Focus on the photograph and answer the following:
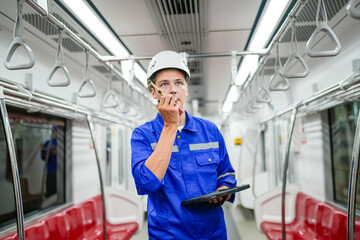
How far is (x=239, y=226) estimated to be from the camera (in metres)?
6.07

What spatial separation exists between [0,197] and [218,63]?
3.91 m

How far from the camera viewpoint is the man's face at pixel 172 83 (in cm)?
149

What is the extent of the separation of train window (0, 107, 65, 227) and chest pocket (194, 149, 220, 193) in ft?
8.98

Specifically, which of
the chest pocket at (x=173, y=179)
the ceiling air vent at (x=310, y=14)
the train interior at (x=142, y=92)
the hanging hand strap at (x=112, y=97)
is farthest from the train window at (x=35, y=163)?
the ceiling air vent at (x=310, y=14)

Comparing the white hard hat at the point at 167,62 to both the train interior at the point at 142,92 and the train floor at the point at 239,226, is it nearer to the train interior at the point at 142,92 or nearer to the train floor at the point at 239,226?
the train interior at the point at 142,92

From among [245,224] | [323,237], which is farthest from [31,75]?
[245,224]

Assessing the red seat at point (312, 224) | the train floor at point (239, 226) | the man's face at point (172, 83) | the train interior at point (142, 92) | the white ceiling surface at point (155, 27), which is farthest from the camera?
the train floor at point (239, 226)

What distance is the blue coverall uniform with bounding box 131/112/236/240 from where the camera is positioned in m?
1.37

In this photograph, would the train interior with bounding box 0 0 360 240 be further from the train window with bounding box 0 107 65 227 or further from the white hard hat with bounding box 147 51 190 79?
the white hard hat with bounding box 147 51 190 79

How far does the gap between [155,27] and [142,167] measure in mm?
2355

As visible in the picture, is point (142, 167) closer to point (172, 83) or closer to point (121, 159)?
point (172, 83)

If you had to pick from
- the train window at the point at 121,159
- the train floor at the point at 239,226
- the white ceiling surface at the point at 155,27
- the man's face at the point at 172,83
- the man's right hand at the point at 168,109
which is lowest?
the train floor at the point at 239,226

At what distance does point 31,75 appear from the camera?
3.25 m

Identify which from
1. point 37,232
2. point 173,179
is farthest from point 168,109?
point 37,232
